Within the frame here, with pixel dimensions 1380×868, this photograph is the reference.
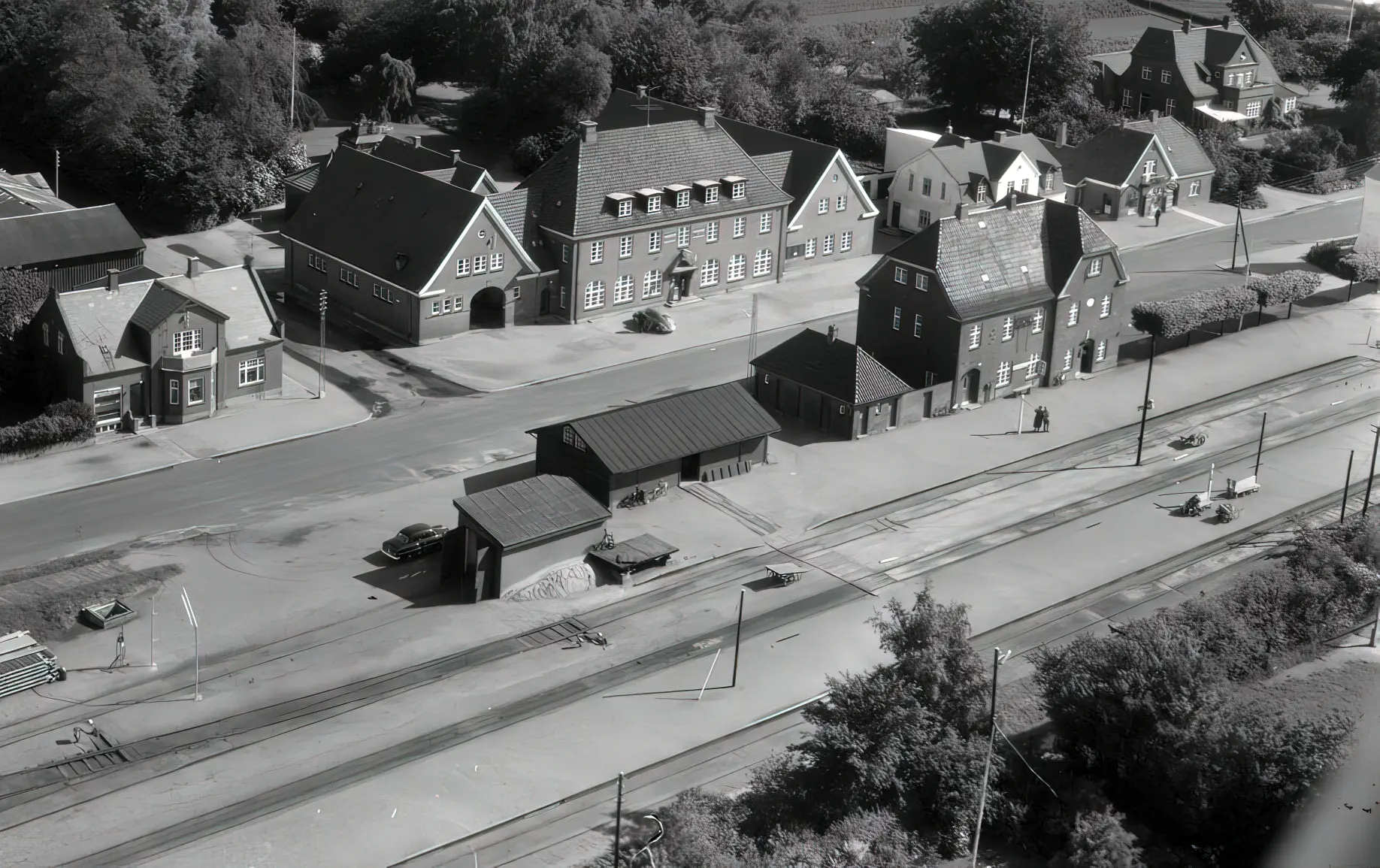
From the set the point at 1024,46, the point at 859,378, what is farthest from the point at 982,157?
the point at 859,378

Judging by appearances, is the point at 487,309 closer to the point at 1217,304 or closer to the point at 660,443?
the point at 660,443

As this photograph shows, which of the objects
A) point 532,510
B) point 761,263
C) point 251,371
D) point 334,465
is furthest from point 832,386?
point 251,371

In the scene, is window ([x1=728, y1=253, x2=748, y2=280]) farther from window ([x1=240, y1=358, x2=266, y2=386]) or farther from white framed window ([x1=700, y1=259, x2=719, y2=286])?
window ([x1=240, y1=358, x2=266, y2=386])

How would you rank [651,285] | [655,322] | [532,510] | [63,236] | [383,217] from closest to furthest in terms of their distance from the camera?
[532,510] < [63,236] < [383,217] < [655,322] < [651,285]

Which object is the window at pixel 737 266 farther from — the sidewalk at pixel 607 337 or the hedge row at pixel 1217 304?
the hedge row at pixel 1217 304

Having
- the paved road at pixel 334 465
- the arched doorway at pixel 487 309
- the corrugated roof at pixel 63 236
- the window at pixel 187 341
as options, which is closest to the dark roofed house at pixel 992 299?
the paved road at pixel 334 465

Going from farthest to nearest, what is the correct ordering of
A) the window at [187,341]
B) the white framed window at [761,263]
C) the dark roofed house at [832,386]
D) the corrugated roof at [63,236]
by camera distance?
the white framed window at [761,263] → the corrugated roof at [63,236] → the dark roofed house at [832,386] → the window at [187,341]
